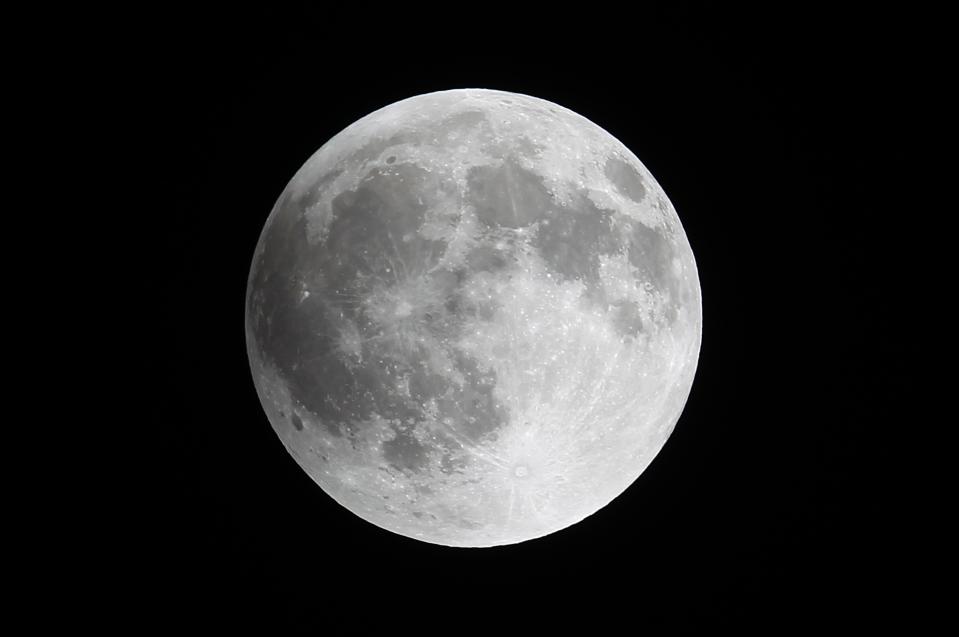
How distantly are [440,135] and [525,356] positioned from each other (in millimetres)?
1160

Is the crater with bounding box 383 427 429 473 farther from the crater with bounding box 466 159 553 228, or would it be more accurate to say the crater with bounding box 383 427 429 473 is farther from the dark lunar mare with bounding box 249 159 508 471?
the crater with bounding box 466 159 553 228

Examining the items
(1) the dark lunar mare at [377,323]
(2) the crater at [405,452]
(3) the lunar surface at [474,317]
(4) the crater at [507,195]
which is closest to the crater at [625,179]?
(3) the lunar surface at [474,317]

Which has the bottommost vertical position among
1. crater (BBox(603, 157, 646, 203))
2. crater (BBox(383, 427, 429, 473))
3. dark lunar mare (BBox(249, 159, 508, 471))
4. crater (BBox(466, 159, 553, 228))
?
crater (BBox(383, 427, 429, 473))

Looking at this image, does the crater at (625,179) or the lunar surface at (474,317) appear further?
the crater at (625,179)

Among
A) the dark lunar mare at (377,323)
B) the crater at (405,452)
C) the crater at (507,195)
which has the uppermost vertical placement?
the crater at (507,195)

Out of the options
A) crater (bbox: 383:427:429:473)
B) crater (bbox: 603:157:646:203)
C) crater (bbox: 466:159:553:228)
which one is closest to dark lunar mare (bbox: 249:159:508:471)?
crater (bbox: 383:427:429:473)

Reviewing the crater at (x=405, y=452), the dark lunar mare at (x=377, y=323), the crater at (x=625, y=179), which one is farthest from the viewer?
the crater at (x=625, y=179)

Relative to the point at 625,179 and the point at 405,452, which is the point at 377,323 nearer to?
the point at 405,452

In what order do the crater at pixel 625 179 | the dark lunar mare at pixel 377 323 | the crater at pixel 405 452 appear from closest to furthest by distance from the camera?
the dark lunar mare at pixel 377 323, the crater at pixel 405 452, the crater at pixel 625 179

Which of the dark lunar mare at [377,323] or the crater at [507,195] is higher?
the crater at [507,195]

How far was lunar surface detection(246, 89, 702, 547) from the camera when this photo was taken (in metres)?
3.83

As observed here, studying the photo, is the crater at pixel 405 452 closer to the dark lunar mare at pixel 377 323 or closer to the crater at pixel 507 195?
the dark lunar mare at pixel 377 323

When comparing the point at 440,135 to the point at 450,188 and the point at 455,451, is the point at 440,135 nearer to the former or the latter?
the point at 450,188

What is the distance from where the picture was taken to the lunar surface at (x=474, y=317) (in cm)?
383
